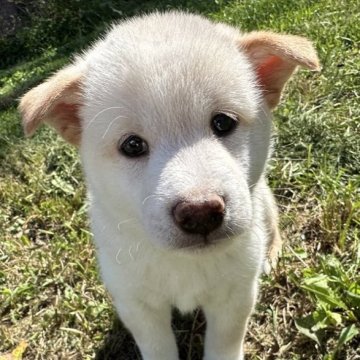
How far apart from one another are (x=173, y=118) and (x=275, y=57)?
2.12 ft

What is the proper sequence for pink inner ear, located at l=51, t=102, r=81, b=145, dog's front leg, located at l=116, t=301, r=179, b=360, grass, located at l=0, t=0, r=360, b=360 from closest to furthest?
pink inner ear, located at l=51, t=102, r=81, b=145, dog's front leg, located at l=116, t=301, r=179, b=360, grass, located at l=0, t=0, r=360, b=360

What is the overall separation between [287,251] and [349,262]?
35 cm

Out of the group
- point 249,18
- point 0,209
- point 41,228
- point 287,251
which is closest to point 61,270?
point 41,228

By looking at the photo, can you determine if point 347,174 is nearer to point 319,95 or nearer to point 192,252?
point 319,95

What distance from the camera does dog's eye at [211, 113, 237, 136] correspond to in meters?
2.44

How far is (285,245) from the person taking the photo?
140 inches

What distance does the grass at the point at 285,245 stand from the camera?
3.09 metres

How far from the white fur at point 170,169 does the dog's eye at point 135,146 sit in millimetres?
27

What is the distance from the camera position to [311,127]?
4.15 metres

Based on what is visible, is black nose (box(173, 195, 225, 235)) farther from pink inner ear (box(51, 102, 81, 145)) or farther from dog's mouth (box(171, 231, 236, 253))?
pink inner ear (box(51, 102, 81, 145))

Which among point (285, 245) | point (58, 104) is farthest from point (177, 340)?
point (58, 104)

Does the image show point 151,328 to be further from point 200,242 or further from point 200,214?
point 200,214

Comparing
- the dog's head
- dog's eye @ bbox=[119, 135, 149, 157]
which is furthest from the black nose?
dog's eye @ bbox=[119, 135, 149, 157]

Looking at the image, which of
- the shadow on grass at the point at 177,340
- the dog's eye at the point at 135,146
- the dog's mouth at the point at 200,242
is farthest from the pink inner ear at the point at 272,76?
the shadow on grass at the point at 177,340
